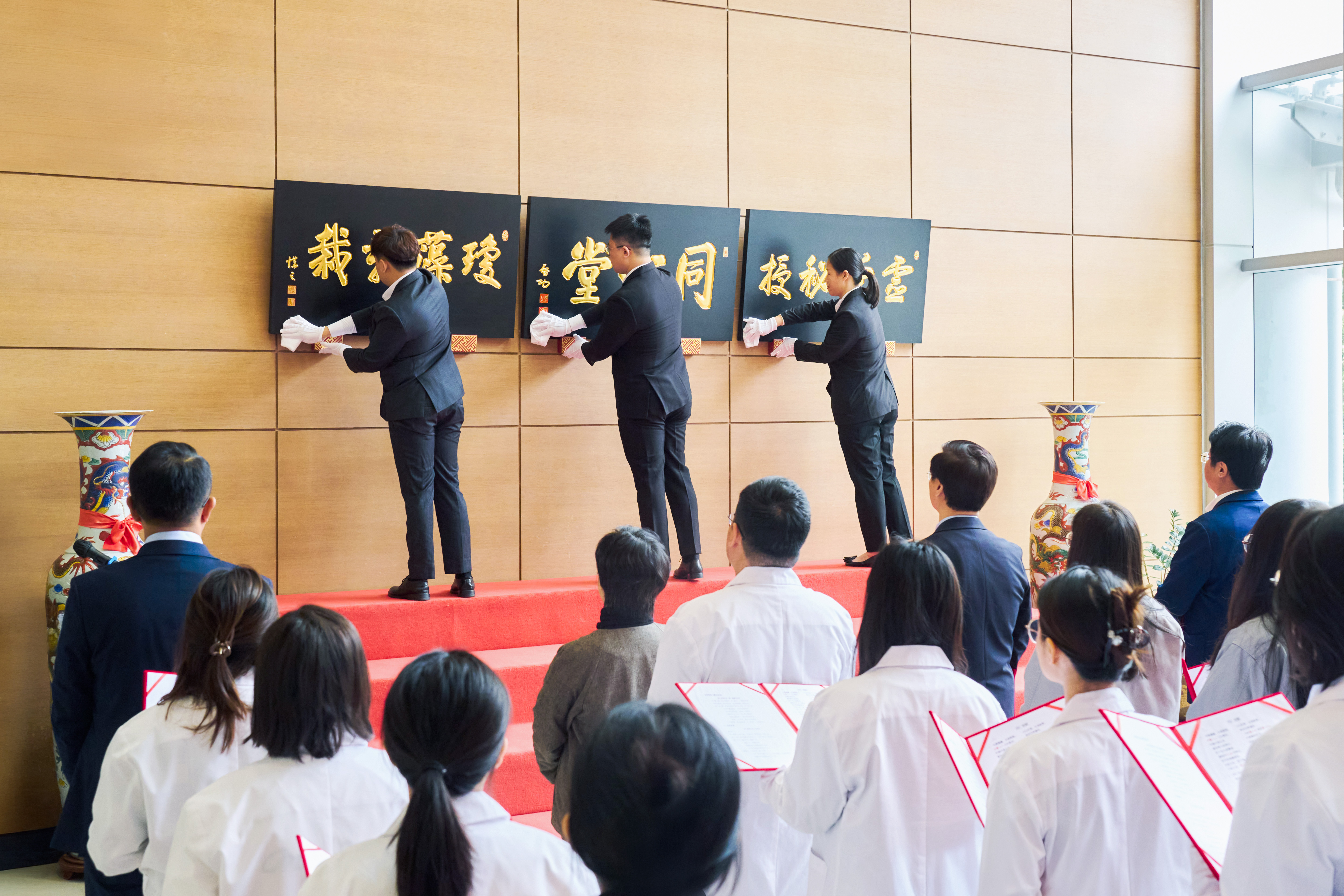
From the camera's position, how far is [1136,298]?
5945mm

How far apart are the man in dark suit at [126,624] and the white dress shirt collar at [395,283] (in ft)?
5.85

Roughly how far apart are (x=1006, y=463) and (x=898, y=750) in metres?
4.18

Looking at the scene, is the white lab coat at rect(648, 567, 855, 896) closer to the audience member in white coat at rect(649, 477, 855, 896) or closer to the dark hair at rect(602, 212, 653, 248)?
the audience member in white coat at rect(649, 477, 855, 896)

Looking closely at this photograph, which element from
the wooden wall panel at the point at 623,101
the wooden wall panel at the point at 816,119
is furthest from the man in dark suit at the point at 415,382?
the wooden wall panel at the point at 816,119

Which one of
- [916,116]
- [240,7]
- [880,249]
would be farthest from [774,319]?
[240,7]

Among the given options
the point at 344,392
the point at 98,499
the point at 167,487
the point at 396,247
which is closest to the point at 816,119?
the point at 396,247

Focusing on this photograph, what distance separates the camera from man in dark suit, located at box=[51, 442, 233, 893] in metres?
2.14

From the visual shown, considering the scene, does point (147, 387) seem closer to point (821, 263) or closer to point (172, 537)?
point (172, 537)

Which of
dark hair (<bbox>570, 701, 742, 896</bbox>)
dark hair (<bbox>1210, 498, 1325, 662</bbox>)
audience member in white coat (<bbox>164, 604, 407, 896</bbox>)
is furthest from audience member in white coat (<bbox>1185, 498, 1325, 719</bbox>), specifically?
audience member in white coat (<bbox>164, 604, 407, 896</bbox>)

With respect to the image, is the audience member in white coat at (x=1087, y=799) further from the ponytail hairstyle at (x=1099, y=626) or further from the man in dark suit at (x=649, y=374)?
the man in dark suit at (x=649, y=374)

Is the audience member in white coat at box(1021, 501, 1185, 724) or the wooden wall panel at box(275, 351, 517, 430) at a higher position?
the wooden wall panel at box(275, 351, 517, 430)

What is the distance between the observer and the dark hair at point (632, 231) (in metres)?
4.30

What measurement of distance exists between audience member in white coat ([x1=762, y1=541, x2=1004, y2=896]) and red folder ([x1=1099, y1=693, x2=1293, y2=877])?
33 cm

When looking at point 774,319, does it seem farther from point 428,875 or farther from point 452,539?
point 428,875
